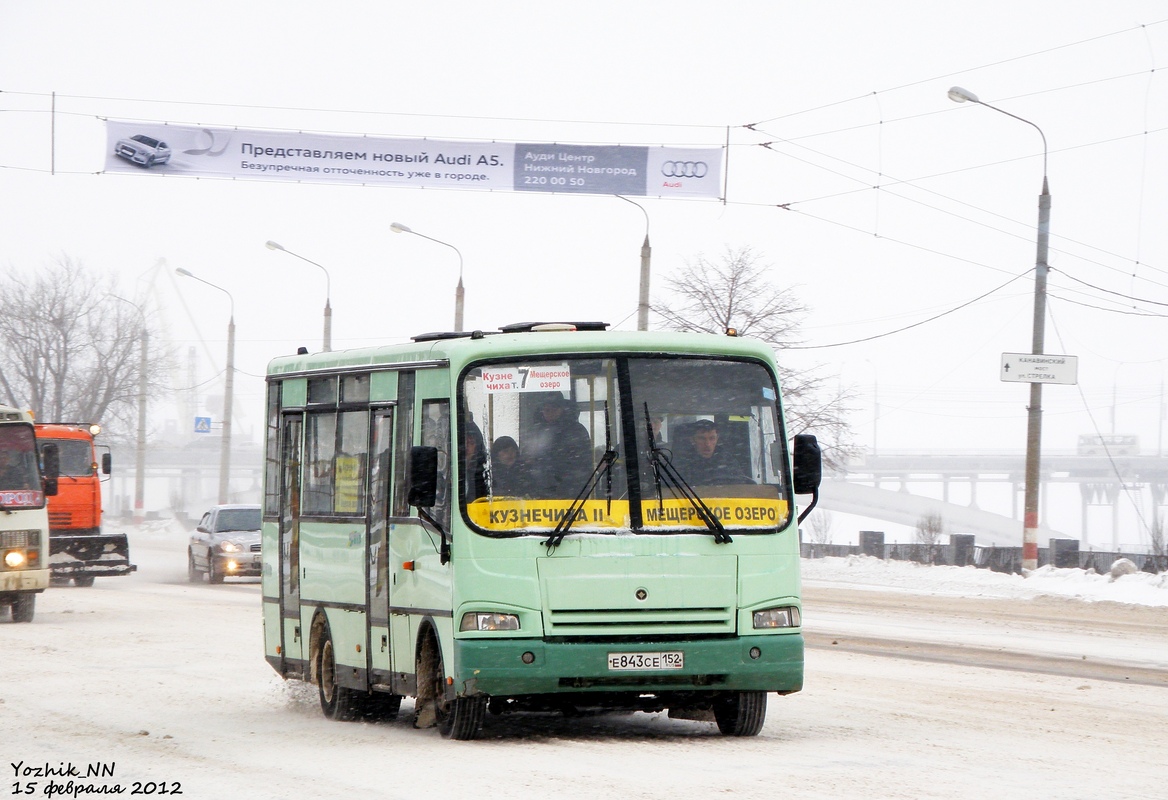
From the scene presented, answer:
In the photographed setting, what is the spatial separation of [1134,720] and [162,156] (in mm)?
27067

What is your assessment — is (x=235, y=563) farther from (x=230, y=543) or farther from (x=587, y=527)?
(x=587, y=527)

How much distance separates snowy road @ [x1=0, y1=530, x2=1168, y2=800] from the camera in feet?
29.0

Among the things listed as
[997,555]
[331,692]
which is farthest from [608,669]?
[997,555]

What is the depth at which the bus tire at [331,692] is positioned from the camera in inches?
501

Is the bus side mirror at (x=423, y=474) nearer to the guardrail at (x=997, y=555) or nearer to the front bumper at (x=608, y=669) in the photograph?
the front bumper at (x=608, y=669)

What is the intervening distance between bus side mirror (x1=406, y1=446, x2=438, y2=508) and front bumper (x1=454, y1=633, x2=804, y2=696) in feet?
3.06

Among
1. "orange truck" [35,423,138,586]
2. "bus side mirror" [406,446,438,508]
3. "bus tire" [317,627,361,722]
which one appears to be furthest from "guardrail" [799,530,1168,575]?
"bus side mirror" [406,446,438,508]

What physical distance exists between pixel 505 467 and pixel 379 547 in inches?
62.9

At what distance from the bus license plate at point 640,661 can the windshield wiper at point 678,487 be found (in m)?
0.84

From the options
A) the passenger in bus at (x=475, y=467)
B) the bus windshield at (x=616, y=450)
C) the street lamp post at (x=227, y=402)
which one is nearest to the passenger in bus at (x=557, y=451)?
the bus windshield at (x=616, y=450)

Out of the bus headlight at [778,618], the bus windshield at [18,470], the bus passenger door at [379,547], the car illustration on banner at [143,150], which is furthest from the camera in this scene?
the car illustration on banner at [143,150]

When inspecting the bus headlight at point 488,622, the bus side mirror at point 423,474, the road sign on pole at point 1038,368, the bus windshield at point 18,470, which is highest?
the road sign on pole at point 1038,368

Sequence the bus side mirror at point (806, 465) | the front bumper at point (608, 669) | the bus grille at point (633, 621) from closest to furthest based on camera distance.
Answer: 1. the front bumper at point (608, 669)
2. the bus grille at point (633, 621)
3. the bus side mirror at point (806, 465)

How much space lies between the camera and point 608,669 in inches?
410
